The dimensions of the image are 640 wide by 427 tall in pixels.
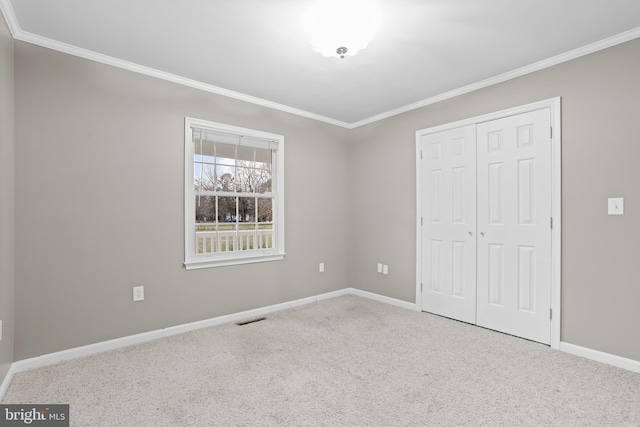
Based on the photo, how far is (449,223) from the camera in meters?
3.45

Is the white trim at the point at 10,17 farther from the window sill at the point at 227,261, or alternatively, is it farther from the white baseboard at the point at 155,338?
the white baseboard at the point at 155,338

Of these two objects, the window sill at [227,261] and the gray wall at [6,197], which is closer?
the gray wall at [6,197]

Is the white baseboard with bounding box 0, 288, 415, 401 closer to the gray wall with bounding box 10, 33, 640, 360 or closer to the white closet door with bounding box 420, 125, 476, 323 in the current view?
the gray wall with bounding box 10, 33, 640, 360

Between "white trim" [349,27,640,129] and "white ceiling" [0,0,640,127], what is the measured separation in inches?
0.4

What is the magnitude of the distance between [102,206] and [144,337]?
120 cm

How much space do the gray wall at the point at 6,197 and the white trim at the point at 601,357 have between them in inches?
160

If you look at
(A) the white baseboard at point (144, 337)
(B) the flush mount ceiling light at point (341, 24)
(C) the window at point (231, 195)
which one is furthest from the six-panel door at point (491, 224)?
(C) the window at point (231, 195)

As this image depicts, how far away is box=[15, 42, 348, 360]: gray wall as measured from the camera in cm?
236

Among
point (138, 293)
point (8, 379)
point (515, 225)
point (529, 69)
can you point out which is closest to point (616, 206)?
point (515, 225)

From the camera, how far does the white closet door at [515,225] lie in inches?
109

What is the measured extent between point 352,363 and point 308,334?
70 cm

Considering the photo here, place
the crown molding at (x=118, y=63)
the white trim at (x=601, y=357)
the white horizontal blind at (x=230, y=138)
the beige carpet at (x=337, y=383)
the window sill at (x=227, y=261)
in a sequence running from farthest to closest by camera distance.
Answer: the white horizontal blind at (x=230, y=138) < the window sill at (x=227, y=261) < the white trim at (x=601, y=357) < the crown molding at (x=118, y=63) < the beige carpet at (x=337, y=383)

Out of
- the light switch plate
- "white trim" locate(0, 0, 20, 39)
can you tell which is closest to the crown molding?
"white trim" locate(0, 0, 20, 39)

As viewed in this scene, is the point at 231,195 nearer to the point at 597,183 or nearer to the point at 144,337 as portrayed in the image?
the point at 144,337
